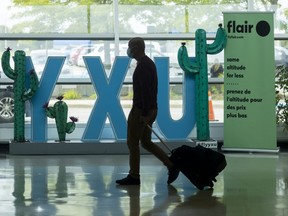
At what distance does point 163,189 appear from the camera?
22.4ft

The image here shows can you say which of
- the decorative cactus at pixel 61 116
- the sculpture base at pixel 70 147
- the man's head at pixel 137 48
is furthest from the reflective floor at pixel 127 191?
the man's head at pixel 137 48

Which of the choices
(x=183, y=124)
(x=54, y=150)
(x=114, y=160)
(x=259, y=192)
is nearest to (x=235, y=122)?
(x=183, y=124)

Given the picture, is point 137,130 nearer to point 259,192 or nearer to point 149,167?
point 259,192

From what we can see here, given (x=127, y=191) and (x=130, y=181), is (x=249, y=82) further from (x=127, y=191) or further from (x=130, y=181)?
(x=127, y=191)

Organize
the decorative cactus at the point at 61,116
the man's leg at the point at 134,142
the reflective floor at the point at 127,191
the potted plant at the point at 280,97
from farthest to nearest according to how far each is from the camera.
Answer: the potted plant at the point at 280,97 → the decorative cactus at the point at 61,116 → the man's leg at the point at 134,142 → the reflective floor at the point at 127,191

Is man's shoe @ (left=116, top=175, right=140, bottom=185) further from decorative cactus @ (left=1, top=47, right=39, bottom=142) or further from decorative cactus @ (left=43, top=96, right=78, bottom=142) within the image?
decorative cactus @ (left=1, top=47, right=39, bottom=142)

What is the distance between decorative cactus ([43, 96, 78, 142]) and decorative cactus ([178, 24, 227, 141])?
1793mm

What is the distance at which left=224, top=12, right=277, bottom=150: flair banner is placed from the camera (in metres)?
10.1

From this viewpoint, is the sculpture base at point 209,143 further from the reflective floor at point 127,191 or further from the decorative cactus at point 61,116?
the decorative cactus at point 61,116

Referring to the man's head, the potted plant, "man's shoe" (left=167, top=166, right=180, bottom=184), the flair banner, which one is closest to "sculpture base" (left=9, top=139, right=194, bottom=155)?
the flair banner

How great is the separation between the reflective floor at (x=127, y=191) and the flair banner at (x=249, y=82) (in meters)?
0.92

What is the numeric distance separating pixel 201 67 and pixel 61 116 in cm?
214

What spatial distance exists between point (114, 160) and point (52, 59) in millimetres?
1859

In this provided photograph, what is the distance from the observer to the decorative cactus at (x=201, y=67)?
33.0 feet
